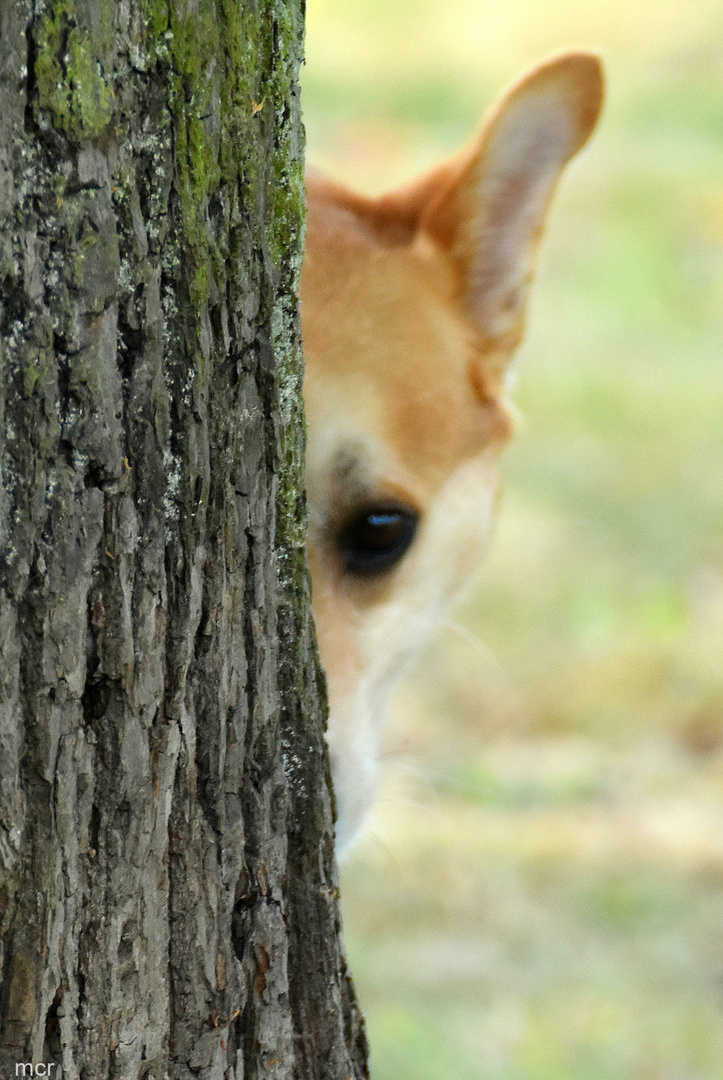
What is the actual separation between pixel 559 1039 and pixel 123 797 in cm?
223

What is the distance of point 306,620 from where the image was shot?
1009mm

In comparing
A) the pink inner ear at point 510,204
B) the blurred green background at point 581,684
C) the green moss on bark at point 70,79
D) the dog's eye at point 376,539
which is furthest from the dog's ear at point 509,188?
the green moss on bark at point 70,79

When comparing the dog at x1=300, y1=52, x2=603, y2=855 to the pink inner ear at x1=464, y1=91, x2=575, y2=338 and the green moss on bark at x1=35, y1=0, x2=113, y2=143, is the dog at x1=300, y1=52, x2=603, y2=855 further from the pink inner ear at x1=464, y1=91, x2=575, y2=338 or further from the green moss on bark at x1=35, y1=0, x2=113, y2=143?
the green moss on bark at x1=35, y1=0, x2=113, y2=143

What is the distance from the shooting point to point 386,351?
5.60 ft

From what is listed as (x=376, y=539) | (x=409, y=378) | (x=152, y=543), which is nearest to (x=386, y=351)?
(x=409, y=378)

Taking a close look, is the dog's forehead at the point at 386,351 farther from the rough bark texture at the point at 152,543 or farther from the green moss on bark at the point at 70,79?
the green moss on bark at the point at 70,79

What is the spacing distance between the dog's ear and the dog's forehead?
0.08m

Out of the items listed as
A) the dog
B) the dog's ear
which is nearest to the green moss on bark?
the dog

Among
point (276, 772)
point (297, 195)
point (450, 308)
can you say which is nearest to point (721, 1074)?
point (450, 308)

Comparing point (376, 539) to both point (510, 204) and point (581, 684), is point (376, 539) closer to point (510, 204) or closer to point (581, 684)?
point (510, 204)

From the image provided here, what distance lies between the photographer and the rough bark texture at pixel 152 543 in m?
0.78

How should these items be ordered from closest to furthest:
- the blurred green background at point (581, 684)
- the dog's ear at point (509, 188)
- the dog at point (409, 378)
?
the dog at point (409, 378) < the dog's ear at point (509, 188) < the blurred green background at point (581, 684)

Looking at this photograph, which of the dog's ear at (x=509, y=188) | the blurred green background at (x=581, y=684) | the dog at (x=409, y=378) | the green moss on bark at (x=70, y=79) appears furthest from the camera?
the blurred green background at (x=581, y=684)

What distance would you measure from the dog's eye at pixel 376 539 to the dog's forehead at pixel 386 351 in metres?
0.07
